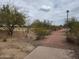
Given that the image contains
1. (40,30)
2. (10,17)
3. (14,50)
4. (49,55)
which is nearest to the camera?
(49,55)

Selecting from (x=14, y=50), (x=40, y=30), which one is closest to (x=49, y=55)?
(x=14, y=50)

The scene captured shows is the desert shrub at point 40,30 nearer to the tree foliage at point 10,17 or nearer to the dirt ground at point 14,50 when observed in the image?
the tree foliage at point 10,17

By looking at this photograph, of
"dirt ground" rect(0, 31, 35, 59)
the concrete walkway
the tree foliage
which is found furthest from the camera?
the tree foliage

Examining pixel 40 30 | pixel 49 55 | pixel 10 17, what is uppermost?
pixel 10 17

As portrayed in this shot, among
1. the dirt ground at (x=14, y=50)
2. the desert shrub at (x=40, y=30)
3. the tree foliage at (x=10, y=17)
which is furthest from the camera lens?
the desert shrub at (x=40, y=30)

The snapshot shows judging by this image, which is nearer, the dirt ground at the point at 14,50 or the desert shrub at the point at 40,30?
the dirt ground at the point at 14,50

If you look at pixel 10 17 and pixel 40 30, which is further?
pixel 40 30

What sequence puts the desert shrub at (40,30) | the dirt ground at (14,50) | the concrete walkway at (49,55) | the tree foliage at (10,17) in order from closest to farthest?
the concrete walkway at (49,55)
the dirt ground at (14,50)
the tree foliage at (10,17)
the desert shrub at (40,30)

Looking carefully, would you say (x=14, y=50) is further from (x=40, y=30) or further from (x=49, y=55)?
(x=40, y=30)

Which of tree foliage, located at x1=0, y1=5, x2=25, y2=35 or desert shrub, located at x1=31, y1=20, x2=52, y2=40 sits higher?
tree foliage, located at x1=0, y1=5, x2=25, y2=35

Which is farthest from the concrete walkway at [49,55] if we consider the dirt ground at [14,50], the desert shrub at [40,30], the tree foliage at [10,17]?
the tree foliage at [10,17]

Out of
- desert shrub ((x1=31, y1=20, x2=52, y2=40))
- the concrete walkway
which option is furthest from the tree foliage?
the concrete walkway

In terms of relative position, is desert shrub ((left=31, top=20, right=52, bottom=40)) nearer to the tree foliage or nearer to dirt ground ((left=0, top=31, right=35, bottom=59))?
the tree foliage

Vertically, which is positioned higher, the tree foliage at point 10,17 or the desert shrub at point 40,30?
the tree foliage at point 10,17
